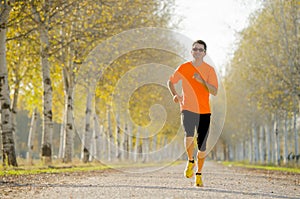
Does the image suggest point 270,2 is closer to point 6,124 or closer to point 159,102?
point 159,102

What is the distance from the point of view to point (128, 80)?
30.4m

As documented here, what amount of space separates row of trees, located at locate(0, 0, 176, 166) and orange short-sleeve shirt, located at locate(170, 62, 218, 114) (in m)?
7.69

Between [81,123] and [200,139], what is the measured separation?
2073 inches

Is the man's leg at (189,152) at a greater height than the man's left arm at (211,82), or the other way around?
the man's left arm at (211,82)

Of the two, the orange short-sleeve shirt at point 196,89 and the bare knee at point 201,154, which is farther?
the bare knee at point 201,154

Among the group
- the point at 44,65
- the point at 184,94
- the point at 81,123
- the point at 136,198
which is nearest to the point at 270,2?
the point at 44,65

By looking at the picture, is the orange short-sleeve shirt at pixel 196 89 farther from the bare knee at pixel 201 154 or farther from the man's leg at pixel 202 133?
the bare knee at pixel 201 154

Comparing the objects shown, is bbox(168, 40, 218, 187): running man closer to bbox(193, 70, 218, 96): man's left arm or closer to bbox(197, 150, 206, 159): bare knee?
bbox(193, 70, 218, 96): man's left arm

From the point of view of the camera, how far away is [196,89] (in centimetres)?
912

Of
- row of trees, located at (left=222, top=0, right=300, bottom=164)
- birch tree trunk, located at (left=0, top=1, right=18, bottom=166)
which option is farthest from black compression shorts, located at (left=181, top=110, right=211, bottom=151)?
row of trees, located at (left=222, top=0, right=300, bottom=164)

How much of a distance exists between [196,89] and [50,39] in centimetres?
1700

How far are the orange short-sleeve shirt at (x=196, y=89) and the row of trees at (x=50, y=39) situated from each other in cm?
769

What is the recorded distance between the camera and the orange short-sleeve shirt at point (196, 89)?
9102 mm

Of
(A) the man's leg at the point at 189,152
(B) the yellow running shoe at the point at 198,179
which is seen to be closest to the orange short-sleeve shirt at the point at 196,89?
(A) the man's leg at the point at 189,152
